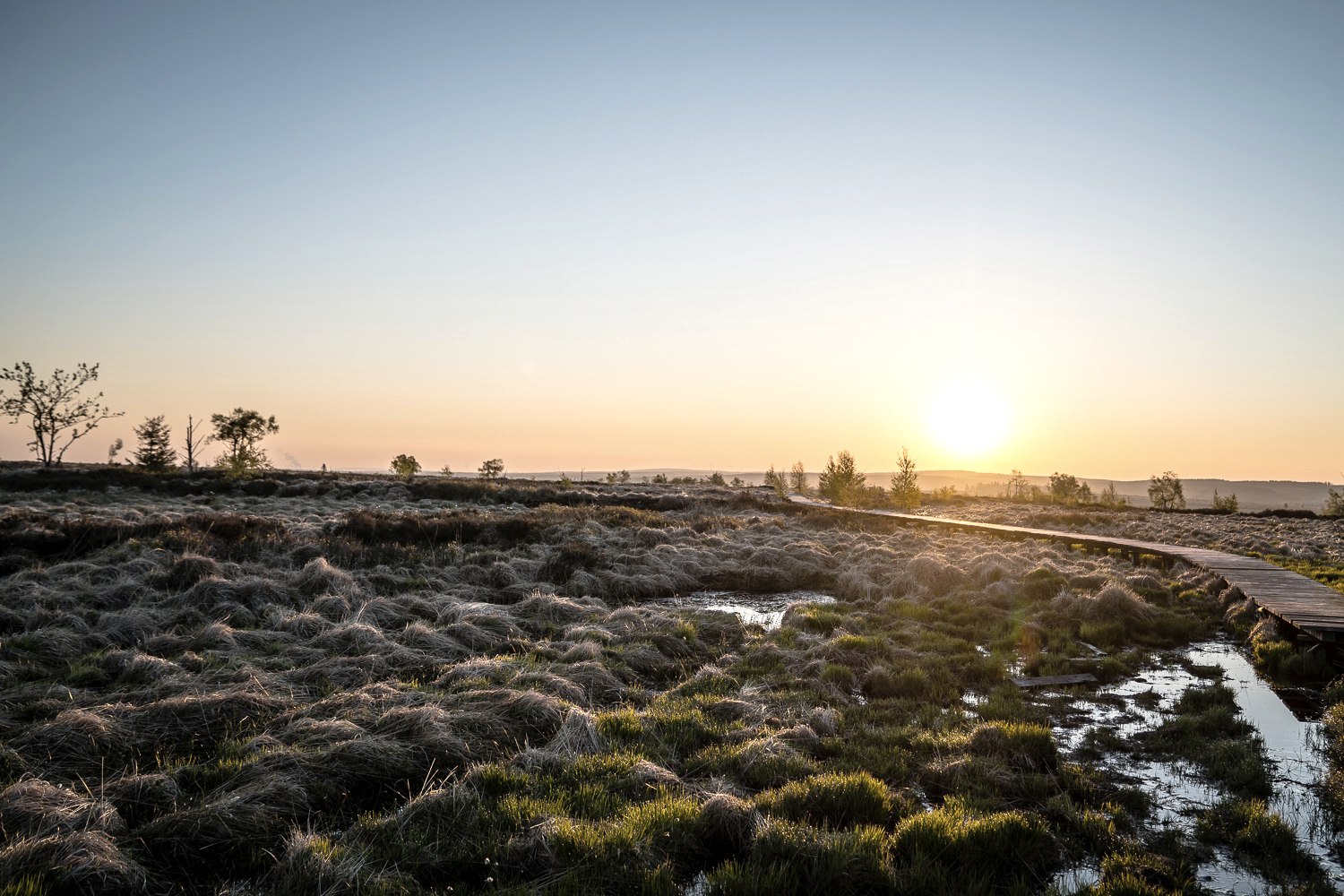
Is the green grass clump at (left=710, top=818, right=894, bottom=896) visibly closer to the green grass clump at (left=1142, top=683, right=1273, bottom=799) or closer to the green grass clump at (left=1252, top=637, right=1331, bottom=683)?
the green grass clump at (left=1142, top=683, right=1273, bottom=799)

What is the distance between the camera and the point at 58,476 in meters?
36.1

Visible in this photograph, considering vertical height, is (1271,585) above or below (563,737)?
above

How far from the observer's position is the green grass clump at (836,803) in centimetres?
510

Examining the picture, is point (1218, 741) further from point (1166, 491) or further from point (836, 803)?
point (1166, 491)

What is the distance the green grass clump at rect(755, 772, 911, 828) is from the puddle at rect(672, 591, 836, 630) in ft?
23.7

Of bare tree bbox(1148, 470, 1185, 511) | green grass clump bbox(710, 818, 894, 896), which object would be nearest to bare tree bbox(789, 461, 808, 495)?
bare tree bbox(1148, 470, 1185, 511)

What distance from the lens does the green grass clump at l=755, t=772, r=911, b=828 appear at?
5.10 m

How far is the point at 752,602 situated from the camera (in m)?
15.3

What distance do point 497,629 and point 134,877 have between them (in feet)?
21.7

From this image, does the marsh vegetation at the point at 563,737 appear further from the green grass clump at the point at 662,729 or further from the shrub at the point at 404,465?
the shrub at the point at 404,465

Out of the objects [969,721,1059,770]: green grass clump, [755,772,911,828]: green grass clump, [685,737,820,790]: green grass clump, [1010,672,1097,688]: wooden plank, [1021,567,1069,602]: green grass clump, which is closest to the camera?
[755,772,911,828]: green grass clump

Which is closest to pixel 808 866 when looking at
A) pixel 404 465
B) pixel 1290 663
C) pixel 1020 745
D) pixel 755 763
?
pixel 755 763

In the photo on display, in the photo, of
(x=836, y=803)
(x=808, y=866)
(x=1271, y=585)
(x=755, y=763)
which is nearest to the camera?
(x=808, y=866)

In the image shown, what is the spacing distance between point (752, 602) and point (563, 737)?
9502 millimetres
